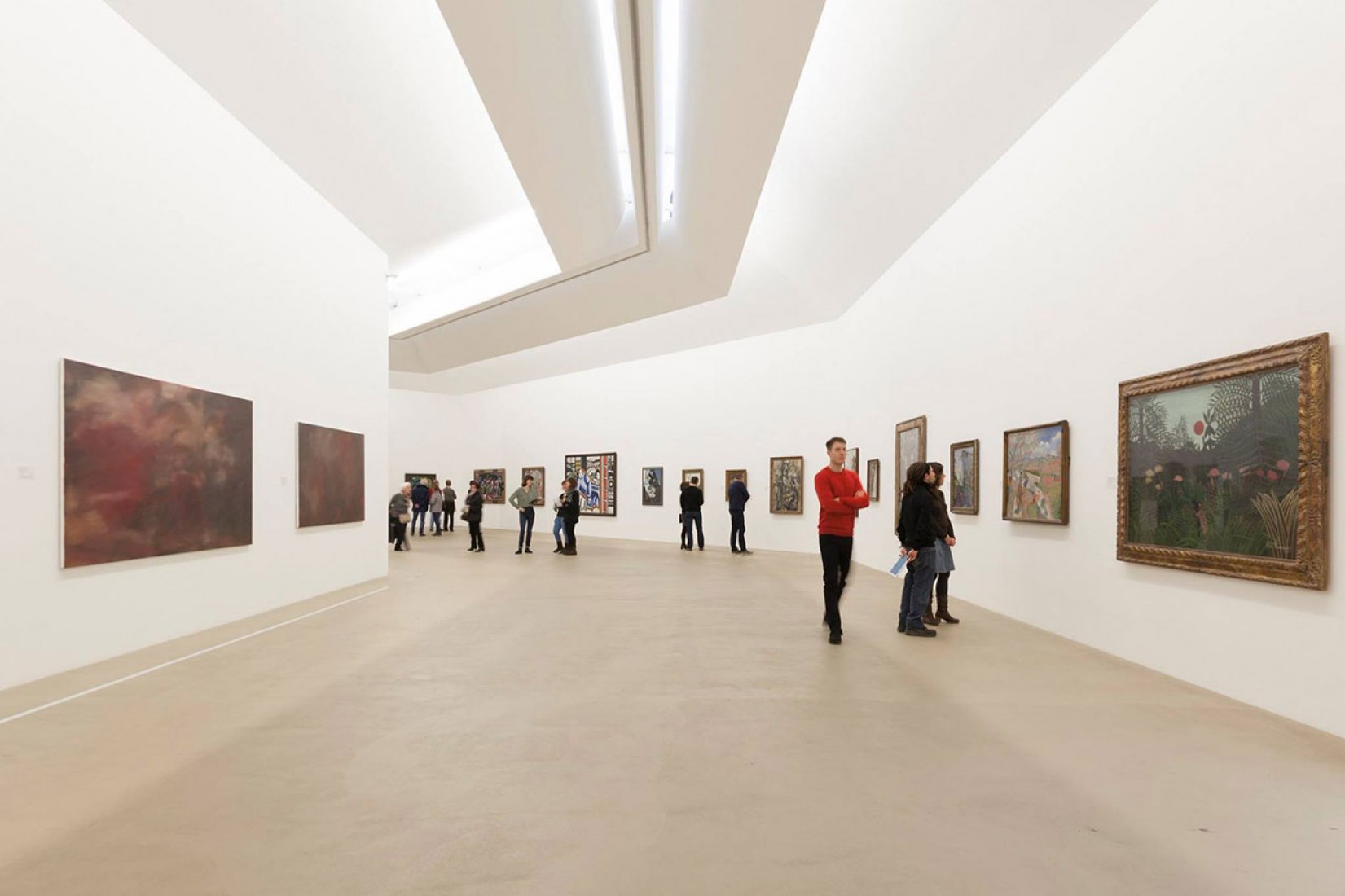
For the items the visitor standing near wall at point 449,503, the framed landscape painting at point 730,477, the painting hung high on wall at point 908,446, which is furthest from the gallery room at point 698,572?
the visitor standing near wall at point 449,503

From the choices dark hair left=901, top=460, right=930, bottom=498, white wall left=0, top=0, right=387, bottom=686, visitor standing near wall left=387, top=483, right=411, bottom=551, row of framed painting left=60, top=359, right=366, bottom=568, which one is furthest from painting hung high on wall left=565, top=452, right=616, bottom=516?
dark hair left=901, top=460, right=930, bottom=498

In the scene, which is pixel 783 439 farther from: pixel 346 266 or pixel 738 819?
pixel 738 819

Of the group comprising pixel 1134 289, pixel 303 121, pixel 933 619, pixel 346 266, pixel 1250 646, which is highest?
pixel 303 121

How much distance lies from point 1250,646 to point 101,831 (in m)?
7.26

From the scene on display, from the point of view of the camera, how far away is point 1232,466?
5578 millimetres

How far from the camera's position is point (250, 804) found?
3.56 metres

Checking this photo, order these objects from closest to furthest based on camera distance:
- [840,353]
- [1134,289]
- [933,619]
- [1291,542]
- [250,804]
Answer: [250,804], [1291,542], [1134,289], [933,619], [840,353]

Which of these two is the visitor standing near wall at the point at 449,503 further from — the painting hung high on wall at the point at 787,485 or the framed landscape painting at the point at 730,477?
the painting hung high on wall at the point at 787,485

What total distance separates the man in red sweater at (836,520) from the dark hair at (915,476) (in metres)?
0.85

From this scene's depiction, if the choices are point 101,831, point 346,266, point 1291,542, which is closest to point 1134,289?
point 1291,542

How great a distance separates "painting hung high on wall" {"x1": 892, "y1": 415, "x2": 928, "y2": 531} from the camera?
39.6ft

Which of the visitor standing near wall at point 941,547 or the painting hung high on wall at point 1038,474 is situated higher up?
the painting hung high on wall at point 1038,474

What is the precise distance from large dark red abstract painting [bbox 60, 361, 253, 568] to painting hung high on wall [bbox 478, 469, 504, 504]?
728 inches

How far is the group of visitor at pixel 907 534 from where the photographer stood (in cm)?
745
